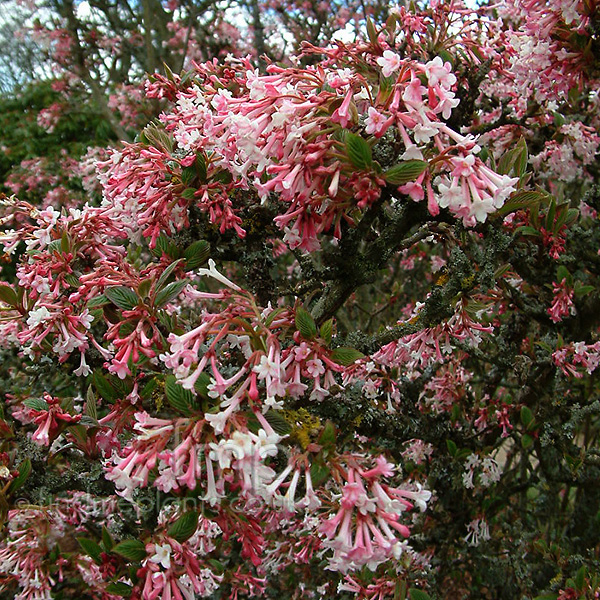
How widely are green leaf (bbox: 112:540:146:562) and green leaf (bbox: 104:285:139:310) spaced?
646mm

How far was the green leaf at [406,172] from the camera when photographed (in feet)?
3.93

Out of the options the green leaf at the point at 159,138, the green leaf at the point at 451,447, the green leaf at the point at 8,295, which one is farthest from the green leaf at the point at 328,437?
the green leaf at the point at 451,447

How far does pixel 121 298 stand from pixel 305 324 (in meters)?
0.49

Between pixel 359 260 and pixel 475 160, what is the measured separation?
1.66 feet

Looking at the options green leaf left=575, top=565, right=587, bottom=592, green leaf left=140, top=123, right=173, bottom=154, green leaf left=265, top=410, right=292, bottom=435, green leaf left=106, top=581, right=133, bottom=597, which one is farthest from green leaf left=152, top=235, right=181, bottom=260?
green leaf left=575, top=565, right=587, bottom=592

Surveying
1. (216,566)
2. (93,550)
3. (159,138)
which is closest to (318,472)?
(93,550)

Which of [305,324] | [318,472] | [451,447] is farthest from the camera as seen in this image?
[451,447]

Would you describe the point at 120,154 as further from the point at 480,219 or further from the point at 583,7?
the point at 583,7

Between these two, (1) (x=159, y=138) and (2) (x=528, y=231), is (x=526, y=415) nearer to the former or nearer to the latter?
(2) (x=528, y=231)

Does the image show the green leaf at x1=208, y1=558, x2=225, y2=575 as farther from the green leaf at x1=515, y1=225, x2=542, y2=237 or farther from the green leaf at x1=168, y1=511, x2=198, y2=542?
the green leaf at x1=515, y1=225, x2=542, y2=237

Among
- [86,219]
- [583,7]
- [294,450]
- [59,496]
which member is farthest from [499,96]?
[59,496]

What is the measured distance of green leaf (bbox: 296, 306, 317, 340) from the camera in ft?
4.17

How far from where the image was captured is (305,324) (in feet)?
4.19

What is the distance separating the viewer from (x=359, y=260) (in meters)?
1.60
